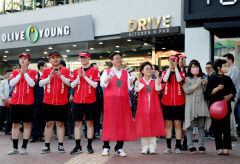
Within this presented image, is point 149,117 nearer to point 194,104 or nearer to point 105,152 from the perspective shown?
point 194,104

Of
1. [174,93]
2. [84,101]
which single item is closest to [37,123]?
[84,101]

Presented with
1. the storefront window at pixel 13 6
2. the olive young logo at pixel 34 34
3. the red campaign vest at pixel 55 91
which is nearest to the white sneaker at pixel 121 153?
the red campaign vest at pixel 55 91

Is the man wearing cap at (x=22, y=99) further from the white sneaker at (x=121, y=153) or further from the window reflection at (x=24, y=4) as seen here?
the window reflection at (x=24, y=4)

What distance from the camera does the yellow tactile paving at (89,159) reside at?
6434mm

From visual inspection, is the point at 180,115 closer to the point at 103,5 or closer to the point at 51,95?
the point at 51,95

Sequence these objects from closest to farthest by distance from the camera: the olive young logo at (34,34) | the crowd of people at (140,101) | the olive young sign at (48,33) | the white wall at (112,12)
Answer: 1. the crowd of people at (140,101)
2. the white wall at (112,12)
3. the olive young sign at (48,33)
4. the olive young logo at (34,34)

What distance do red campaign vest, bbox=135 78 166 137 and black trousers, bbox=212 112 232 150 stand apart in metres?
1.10

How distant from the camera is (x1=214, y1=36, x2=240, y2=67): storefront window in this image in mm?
13094

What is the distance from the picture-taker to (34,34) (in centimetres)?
2058

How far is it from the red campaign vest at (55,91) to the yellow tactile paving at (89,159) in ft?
4.09

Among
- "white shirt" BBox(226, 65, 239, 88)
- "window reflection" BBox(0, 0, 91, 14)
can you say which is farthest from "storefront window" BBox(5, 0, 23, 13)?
"white shirt" BBox(226, 65, 239, 88)

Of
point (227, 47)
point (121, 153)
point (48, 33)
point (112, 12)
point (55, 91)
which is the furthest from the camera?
point (48, 33)

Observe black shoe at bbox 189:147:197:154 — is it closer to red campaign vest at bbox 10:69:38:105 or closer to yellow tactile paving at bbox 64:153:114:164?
yellow tactile paving at bbox 64:153:114:164

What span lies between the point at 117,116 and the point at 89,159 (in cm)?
103
